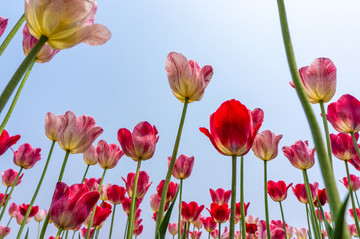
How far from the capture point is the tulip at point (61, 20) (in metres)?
0.58

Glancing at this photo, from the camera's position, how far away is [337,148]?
1.91m

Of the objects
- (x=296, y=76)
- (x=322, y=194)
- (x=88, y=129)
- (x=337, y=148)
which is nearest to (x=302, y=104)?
(x=296, y=76)

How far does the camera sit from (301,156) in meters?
1.85

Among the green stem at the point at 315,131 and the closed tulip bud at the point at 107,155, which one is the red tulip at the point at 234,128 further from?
the closed tulip bud at the point at 107,155

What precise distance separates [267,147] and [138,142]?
706 millimetres

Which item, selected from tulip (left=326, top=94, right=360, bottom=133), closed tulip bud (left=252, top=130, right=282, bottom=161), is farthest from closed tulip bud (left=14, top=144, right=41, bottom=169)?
tulip (left=326, top=94, right=360, bottom=133)

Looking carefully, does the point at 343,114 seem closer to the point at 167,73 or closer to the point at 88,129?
the point at 167,73

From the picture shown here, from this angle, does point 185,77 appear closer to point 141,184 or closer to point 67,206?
point 67,206

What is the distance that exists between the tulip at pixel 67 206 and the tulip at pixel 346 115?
1388 millimetres

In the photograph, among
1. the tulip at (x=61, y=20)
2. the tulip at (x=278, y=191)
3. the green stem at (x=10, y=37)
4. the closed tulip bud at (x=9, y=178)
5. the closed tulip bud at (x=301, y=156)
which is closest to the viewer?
the tulip at (x=61, y=20)

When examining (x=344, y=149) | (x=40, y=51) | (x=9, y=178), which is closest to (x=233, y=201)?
(x=40, y=51)

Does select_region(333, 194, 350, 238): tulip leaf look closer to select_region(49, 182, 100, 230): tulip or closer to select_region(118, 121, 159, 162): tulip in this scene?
select_region(49, 182, 100, 230): tulip

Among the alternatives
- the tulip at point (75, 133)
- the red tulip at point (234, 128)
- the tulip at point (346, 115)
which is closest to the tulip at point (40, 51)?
the tulip at point (75, 133)

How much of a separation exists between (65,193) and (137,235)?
2.90 m
